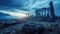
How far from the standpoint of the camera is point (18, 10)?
5.95 meters

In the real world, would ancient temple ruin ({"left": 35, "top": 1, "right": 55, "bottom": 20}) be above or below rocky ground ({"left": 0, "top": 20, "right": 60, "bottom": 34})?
above

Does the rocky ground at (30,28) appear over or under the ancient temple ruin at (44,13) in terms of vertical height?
under

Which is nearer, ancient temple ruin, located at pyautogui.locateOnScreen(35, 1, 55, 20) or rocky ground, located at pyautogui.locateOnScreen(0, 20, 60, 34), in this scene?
rocky ground, located at pyautogui.locateOnScreen(0, 20, 60, 34)

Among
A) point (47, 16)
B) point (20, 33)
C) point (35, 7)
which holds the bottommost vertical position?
point (20, 33)

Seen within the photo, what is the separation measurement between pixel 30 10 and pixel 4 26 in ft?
4.96

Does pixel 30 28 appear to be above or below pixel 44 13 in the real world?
below

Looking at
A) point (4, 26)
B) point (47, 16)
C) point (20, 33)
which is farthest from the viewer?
point (47, 16)

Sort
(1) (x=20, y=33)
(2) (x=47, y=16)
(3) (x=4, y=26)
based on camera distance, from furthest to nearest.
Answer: (2) (x=47, y=16), (3) (x=4, y=26), (1) (x=20, y=33)

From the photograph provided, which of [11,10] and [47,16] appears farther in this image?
[47,16]

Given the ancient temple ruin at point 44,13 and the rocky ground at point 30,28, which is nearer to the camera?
the rocky ground at point 30,28

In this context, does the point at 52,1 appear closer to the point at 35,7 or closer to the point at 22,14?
the point at 35,7

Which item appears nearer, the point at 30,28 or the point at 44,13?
the point at 30,28

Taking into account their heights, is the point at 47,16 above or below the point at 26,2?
below

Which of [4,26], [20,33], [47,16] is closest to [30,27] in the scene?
[20,33]
